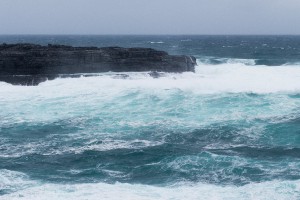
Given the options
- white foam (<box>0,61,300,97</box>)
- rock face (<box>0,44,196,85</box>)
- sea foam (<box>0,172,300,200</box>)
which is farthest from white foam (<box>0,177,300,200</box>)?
rock face (<box>0,44,196,85</box>)

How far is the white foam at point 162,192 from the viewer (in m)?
14.8

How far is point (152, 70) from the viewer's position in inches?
1654

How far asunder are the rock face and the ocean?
2011mm

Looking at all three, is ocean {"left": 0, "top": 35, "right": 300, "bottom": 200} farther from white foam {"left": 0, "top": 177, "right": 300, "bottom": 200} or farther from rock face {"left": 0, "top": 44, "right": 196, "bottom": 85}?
rock face {"left": 0, "top": 44, "right": 196, "bottom": 85}

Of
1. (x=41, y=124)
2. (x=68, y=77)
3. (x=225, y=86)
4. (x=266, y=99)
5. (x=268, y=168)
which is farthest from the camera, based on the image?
(x=68, y=77)

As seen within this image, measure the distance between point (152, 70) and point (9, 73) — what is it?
1280cm

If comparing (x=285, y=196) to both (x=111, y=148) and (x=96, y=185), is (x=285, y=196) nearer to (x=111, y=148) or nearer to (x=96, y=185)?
(x=96, y=185)

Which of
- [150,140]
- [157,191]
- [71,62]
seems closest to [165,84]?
[71,62]

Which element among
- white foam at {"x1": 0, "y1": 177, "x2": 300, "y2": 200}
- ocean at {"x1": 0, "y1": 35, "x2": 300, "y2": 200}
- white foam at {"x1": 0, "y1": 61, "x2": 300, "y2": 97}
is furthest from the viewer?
white foam at {"x1": 0, "y1": 61, "x2": 300, "y2": 97}

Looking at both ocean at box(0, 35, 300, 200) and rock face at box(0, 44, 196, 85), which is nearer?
ocean at box(0, 35, 300, 200)

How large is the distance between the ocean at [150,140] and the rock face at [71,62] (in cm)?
201

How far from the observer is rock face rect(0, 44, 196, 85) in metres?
39.6

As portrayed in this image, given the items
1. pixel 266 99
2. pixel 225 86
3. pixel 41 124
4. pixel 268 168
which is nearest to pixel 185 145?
pixel 268 168

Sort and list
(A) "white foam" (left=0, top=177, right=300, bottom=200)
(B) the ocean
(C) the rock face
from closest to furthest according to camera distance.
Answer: (A) "white foam" (left=0, top=177, right=300, bottom=200) < (B) the ocean < (C) the rock face
